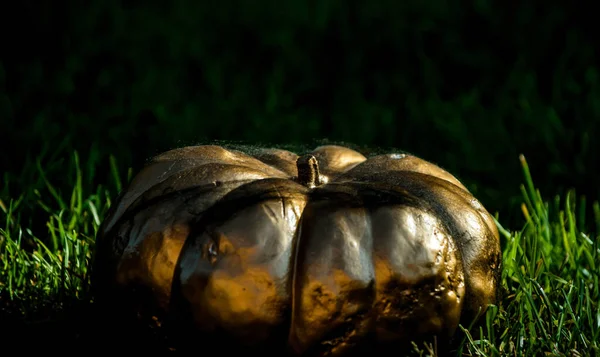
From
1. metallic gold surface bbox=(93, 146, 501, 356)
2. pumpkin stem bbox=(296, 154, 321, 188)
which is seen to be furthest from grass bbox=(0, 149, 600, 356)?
pumpkin stem bbox=(296, 154, 321, 188)

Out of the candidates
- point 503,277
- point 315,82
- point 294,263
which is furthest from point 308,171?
point 315,82

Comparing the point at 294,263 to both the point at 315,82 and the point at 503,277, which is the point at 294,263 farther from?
the point at 315,82

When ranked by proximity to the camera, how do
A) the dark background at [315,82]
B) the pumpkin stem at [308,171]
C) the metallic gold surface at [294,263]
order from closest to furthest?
the metallic gold surface at [294,263] → the pumpkin stem at [308,171] → the dark background at [315,82]

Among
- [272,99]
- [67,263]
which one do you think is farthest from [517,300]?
[272,99]

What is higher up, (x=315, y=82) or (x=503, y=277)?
(x=315, y=82)

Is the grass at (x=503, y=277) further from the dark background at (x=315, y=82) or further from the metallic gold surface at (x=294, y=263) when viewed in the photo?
the dark background at (x=315, y=82)

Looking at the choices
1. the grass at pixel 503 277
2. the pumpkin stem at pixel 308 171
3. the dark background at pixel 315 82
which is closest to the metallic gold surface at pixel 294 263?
the pumpkin stem at pixel 308 171
